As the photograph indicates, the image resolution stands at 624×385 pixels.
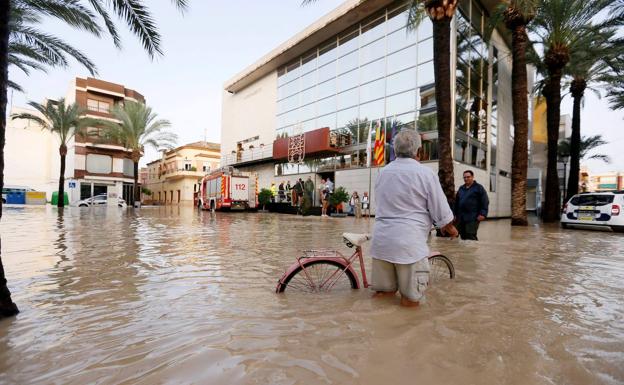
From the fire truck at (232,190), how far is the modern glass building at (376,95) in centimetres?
373

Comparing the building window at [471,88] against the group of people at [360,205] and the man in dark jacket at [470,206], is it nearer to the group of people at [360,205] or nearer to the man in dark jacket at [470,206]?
the group of people at [360,205]

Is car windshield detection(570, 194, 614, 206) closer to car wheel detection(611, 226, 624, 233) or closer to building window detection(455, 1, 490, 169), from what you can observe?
car wheel detection(611, 226, 624, 233)

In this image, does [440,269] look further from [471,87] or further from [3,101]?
[471,87]

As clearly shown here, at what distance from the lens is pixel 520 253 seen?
6785mm

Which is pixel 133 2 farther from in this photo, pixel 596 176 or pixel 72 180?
pixel 596 176

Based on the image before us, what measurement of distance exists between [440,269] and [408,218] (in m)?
1.58

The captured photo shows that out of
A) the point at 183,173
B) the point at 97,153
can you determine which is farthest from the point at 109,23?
the point at 183,173

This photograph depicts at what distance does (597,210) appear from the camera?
39.2 ft

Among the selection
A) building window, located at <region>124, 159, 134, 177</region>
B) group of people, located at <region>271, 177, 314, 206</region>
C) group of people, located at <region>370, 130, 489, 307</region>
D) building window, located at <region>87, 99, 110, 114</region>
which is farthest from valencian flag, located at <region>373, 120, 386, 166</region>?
building window, located at <region>87, 99, 110, 114</region>

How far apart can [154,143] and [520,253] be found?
113ft

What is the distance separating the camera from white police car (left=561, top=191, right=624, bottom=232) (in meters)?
11.4

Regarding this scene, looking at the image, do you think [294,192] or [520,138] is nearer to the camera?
[520,138]

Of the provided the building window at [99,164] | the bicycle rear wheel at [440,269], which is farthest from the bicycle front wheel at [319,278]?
the building window at [99,164]

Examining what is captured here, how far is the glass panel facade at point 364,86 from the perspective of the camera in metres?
18.4
